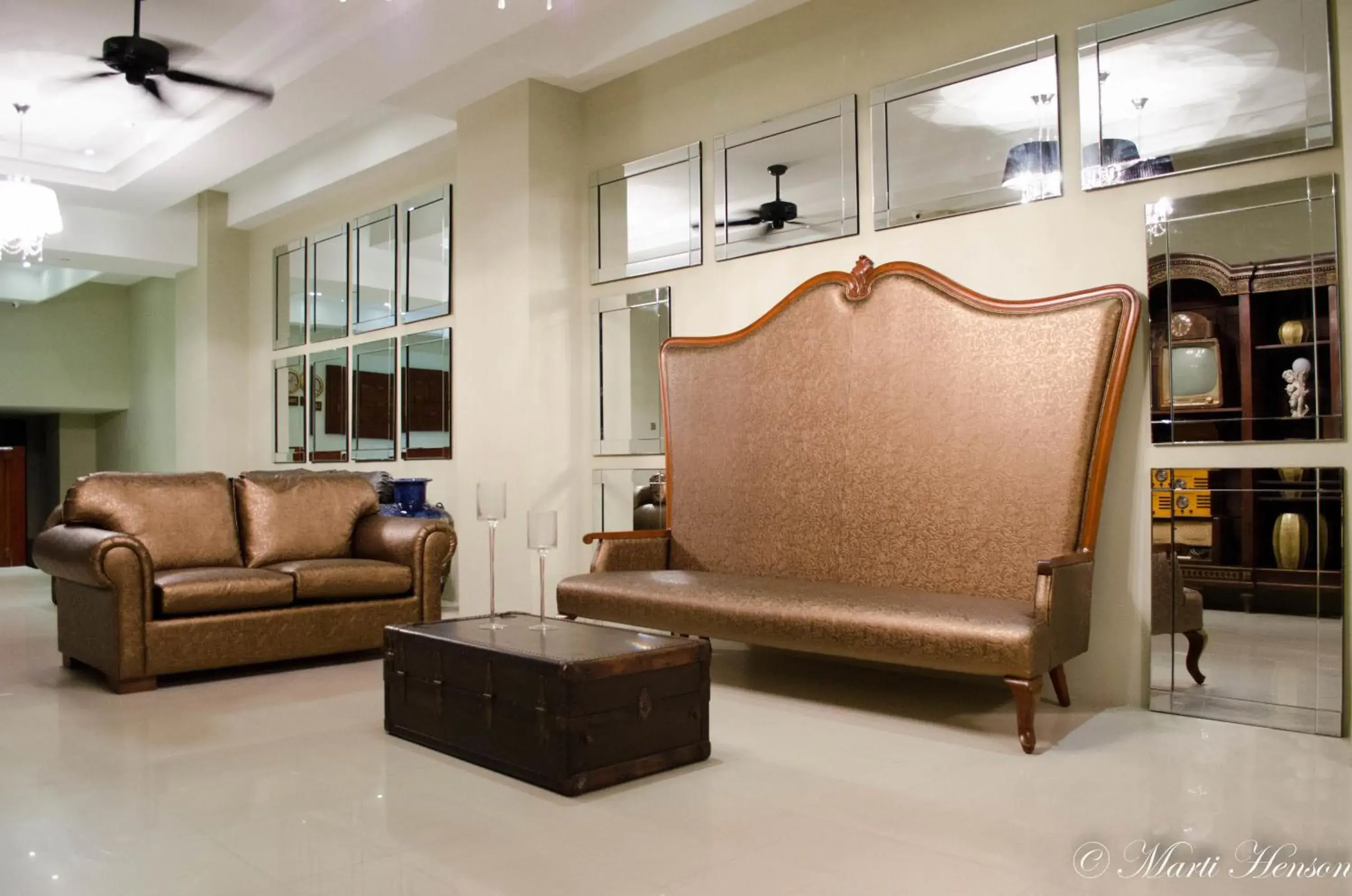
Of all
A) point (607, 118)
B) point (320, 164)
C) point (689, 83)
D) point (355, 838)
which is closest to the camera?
point (355, 838)

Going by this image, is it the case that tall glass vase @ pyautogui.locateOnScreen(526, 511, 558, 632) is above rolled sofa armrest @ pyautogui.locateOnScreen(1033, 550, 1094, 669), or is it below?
above

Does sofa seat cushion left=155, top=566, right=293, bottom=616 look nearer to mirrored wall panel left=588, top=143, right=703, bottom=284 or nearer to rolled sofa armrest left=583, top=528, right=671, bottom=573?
rolled sofa armrest left=583, top=528, right=671, bottom=573

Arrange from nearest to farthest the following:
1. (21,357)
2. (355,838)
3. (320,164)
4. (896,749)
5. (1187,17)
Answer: (355,838), (896,749), (1187,17), (320,164), (21,357)

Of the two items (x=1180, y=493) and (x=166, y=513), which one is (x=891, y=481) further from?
(x=166, y=513)

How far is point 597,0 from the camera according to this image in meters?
4.93

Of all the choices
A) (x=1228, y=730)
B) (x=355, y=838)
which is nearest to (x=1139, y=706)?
(x=1228, y=730)

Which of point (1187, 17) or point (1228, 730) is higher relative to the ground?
point (1187, 17)

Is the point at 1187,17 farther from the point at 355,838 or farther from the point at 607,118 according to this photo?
the point at 355,838

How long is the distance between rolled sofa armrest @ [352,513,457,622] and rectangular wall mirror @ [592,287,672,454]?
1109mm

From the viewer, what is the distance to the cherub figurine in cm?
338

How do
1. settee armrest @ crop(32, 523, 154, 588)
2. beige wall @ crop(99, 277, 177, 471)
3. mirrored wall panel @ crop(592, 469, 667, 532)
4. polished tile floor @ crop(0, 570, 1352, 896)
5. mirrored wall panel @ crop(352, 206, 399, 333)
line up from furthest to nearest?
beige wall @ crop(99, 277, 177, 471)
mirrored wall panel @ crop(352, 206, 399, 333)
mirrored wall panel @ crop(592, 469, 667, 532)
settee armrest @ crop(32, 523, 154, 588)
polished tile floor @ crop(0, 570, 1352, 896)

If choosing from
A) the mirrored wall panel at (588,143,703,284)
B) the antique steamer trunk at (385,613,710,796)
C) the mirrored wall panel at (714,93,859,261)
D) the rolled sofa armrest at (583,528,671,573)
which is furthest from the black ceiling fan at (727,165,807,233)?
the antique steamer trunk at (385,613,710,796)

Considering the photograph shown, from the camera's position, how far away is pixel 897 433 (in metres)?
4.27

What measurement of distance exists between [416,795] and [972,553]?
2312 mm
